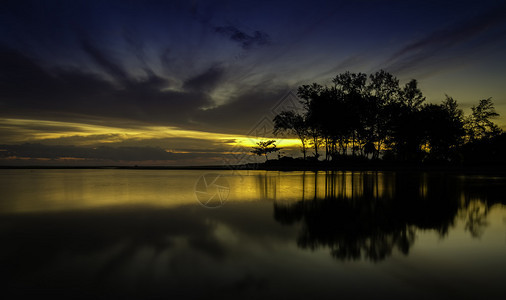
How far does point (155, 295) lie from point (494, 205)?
1434 cm

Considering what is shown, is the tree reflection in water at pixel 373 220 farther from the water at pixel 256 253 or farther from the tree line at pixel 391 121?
the tree line at pixel 391 121

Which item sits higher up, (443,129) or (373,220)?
(443,129)

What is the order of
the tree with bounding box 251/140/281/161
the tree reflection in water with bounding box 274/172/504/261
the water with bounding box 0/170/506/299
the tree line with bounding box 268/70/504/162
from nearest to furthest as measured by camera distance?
1. the water with bounding box 0/170/506/299
2. the tree reflection in water with bounding box 274/172/504/261
3. the tree line with bounding box 268/70/504/162
4. the tree with bounding box 251/140/281/161

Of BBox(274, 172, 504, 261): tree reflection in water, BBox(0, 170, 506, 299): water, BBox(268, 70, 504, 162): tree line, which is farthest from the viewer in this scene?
BBox(268, 70, 504, 162): tree line

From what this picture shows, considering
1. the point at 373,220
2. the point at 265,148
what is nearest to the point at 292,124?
the point at 265,148

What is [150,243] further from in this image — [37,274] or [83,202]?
[83,202]

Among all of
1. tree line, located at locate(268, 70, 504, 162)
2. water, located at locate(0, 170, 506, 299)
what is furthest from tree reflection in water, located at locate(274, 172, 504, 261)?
tree line, located at locate(268, 70, 504, 162)

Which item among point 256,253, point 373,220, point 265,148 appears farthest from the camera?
point 265,148

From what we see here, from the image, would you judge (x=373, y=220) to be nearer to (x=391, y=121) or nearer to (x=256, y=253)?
(x=256, y=253)

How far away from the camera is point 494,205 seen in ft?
40.8

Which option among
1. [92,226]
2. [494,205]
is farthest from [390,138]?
[92,226]

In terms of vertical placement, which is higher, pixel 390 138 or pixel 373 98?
pixel 373 98

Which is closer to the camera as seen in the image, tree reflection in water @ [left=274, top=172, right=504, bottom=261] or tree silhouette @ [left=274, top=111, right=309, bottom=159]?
tree reflection in water @ [left=274, top=172, right=504, bottom=261]

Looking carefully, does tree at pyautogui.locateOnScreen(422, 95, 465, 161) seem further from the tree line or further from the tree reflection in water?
the tree reflection in water
